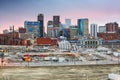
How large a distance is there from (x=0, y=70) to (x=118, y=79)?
27628 millimetres

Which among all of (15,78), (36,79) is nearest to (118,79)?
(36,79)

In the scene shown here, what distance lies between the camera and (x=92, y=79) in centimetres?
4791

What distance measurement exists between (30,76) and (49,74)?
4229 millimetres

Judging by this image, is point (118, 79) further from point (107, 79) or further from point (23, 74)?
point (23, 74)

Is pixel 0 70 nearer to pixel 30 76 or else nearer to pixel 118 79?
pixel 30 76

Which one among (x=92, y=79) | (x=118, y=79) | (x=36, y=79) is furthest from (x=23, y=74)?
(x=118, y=79)

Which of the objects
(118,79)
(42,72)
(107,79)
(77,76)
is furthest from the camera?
(42,72)

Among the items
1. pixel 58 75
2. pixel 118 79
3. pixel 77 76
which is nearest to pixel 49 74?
pixel 58 75

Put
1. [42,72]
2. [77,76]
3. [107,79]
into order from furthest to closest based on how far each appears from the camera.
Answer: [42,72] < [77,76] < [107,79]

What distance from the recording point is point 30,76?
52.1 metres

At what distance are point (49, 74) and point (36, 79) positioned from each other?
6143mm

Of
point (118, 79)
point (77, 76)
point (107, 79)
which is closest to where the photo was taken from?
point (118, 79)

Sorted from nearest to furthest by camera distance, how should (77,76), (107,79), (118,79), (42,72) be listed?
(118,79), (107,79), (77,76), (42,72)

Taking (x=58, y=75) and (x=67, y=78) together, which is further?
(x=58, y=75)
